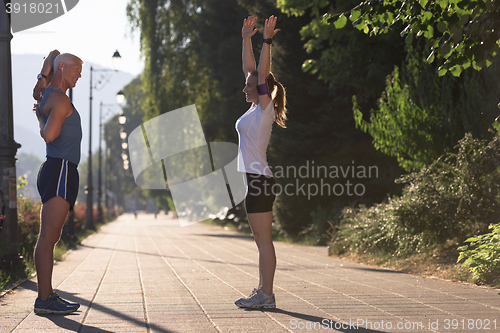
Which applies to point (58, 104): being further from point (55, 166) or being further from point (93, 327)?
point (93, 327)

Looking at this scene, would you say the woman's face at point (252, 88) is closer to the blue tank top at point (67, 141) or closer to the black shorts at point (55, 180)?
the blue tank top at point (67, 141)

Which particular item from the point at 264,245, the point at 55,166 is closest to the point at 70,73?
the point at 55,166

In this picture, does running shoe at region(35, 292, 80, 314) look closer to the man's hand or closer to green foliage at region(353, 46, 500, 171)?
the man's hand

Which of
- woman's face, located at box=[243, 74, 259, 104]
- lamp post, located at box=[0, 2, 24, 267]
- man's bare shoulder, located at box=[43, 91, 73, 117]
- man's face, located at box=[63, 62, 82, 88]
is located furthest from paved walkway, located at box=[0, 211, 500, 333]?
man's face, located at box=[63, 62, 82, 88]

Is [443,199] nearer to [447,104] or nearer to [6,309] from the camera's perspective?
[447,104]

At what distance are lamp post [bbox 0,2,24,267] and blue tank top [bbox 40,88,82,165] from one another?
149 inches

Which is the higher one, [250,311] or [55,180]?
[55,180]

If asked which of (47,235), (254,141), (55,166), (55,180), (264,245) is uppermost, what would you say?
(254,141)

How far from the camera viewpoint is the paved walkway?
4.73 meters

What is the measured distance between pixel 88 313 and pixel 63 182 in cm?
121

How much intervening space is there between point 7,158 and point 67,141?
4.06m

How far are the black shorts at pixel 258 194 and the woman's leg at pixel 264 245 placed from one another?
57 millimetres

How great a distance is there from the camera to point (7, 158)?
8805 millimetres

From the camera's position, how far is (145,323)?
4898mm
